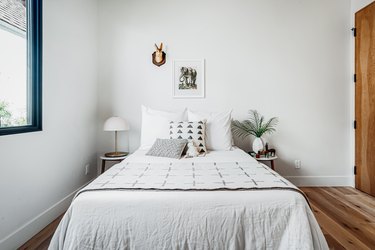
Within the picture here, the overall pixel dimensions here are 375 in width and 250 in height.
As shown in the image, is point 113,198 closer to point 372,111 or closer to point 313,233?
point 313,233

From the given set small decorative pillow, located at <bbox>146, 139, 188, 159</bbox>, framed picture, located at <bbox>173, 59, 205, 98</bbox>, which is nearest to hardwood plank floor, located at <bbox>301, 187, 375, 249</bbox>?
small decorative pillow, located at <bbox>146, 139, 188, 159</bbox>

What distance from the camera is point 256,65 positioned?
330 cm

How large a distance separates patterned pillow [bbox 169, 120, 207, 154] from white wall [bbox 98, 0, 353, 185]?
691 millimetres

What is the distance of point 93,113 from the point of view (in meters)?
3.24

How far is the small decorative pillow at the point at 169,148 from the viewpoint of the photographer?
92.1 inches

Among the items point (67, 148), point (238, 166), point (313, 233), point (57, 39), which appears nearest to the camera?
point (313, 233)

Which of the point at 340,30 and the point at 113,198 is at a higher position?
the point at 340,30

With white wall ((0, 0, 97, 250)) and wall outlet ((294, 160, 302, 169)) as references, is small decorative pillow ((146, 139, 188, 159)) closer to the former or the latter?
white wall ((0, 0, 97, 250))

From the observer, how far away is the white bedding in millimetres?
1279

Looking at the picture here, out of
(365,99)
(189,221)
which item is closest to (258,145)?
(365,99)

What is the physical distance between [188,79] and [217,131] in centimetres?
95

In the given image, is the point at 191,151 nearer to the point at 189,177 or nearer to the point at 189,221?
the point at 189,177

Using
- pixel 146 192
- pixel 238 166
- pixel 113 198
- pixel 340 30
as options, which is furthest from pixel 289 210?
pixel 340 30

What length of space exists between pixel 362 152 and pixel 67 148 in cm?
376
